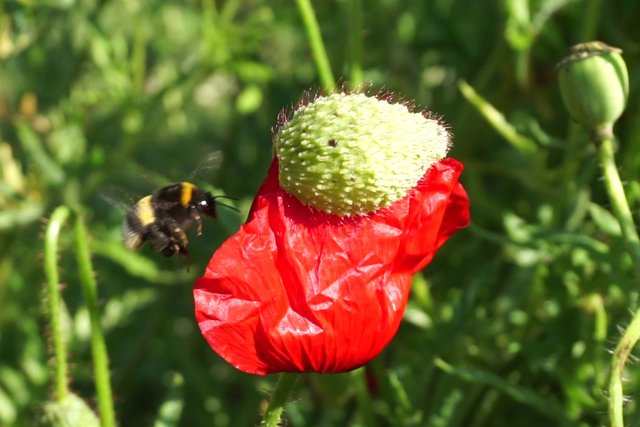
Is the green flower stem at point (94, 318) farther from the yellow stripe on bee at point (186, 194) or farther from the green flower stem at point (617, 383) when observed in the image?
the green flower stem at point (617, 383)

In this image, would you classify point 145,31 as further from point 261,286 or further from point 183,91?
point 261,286

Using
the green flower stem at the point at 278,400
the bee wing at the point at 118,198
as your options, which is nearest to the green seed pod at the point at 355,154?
the green flower stem at the point at 278,400

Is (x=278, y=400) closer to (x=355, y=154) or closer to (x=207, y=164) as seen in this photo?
(x=355, y=154)

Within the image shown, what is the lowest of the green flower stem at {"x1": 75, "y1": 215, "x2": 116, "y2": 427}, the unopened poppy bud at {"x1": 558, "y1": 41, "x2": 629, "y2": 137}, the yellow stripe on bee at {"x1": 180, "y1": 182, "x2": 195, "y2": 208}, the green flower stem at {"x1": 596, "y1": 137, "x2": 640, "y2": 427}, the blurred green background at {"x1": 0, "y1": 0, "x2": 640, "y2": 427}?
the blurred green background at {"x1": 0, "y1": 0, "x2": 640, "y2": 427}

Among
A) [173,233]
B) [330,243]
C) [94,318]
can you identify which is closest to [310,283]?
[330,243]

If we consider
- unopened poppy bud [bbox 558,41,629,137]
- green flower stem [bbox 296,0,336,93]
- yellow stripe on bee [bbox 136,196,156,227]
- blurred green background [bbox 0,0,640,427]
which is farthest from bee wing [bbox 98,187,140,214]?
unopened poppy bud [bbox 558,41,629,137]

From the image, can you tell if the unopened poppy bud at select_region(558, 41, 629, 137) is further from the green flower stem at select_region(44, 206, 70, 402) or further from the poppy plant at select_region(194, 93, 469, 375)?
the green flower stem at select_region(44, 206, 70, 402)

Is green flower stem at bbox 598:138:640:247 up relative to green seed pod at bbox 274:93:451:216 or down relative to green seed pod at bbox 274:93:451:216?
down

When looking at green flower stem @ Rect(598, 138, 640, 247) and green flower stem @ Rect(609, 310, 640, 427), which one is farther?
green flower stem @ Rect(598, 138, 640, 247)
